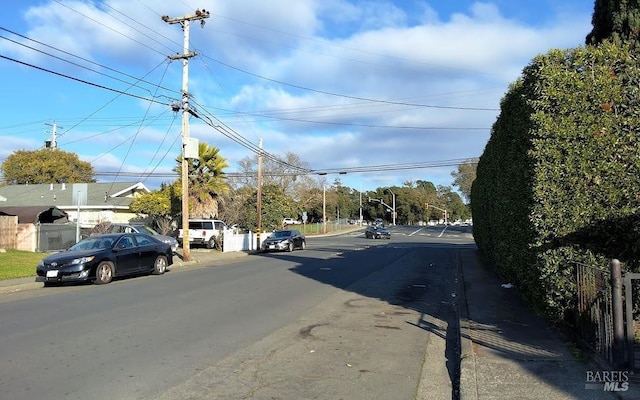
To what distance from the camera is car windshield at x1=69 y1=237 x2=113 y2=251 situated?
1620 centimetres

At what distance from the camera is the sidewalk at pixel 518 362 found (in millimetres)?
5195

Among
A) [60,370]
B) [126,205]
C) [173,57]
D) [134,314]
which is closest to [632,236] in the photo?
[60,370]

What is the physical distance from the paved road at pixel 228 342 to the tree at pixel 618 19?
222 inches

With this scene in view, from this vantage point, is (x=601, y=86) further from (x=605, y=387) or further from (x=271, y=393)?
(x=271, y=393)

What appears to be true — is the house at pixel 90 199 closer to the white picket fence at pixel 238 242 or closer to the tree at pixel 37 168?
the white picket fence at pixel 238 242

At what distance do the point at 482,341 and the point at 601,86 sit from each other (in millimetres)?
3955

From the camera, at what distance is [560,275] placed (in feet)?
24.2

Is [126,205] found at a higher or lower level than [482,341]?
higher

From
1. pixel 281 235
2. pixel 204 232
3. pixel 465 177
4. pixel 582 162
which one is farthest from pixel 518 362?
pixel 465 177

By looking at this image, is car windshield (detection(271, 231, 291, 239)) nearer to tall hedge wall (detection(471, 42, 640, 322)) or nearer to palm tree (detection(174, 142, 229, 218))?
palm tree (detection(174, 142, 229, 218))

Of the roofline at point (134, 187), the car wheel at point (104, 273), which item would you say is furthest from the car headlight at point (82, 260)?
the roofline at point (134, 187)

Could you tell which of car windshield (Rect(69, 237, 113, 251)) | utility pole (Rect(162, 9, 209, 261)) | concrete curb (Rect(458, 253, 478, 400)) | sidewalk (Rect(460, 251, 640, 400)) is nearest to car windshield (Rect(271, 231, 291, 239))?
utility pole (Rect(162, 9, 209, 261))

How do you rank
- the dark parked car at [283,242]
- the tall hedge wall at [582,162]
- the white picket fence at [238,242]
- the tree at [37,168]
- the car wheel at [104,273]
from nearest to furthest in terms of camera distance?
the tall hedge wall at [582,162] → the car wheel at [104,273] → the white picket fence at [238,242] → the dark parked car at [283,242] → the tree at [37,168]

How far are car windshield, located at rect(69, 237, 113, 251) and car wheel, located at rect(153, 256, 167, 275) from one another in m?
2.16
